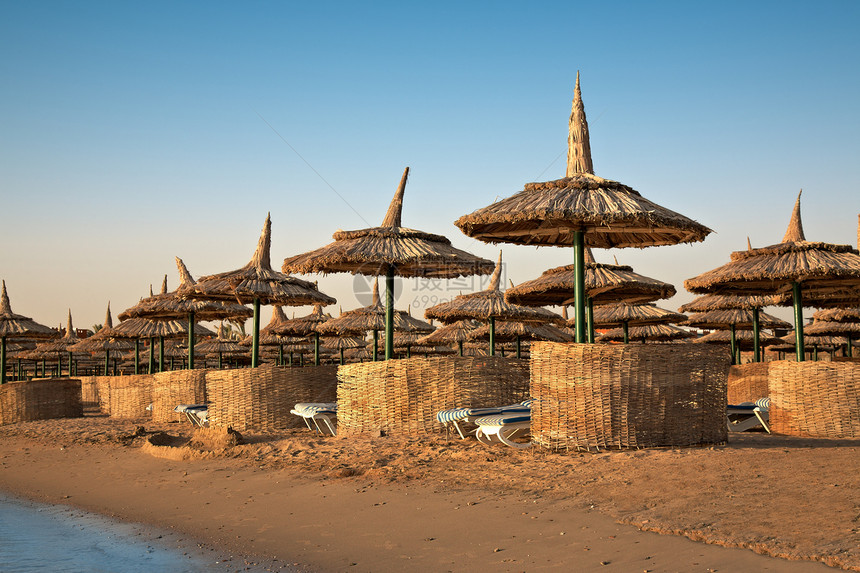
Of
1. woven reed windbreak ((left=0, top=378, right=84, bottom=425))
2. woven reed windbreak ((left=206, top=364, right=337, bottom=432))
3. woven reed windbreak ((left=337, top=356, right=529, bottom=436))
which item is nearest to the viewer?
woven reed windbreak ((left=337, top=356, right=529, bottom=436))

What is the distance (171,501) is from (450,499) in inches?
107

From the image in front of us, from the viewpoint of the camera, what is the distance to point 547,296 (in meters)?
12.5

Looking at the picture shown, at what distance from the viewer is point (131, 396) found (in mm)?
16312

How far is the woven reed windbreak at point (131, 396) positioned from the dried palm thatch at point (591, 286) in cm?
851

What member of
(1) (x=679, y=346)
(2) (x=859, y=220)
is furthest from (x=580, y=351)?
(2) (x=859, y=220)

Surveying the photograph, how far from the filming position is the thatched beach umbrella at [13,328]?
17312 millimetres

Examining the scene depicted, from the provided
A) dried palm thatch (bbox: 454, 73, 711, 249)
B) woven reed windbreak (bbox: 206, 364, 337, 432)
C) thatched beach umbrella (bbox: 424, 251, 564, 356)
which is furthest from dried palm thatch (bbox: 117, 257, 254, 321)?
dried palm thatch (bbox: 454, 73, 711, 249)

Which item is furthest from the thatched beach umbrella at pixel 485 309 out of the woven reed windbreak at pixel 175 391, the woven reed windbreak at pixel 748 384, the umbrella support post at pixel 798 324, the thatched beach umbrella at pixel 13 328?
the thatched beach umbrella at pixel 13 328

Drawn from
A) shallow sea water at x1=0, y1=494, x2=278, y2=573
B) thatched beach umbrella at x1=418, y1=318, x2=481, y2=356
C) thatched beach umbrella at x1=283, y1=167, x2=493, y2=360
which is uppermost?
thatched beach umbrella at x1=283, y1=167, x2=493, y2=360

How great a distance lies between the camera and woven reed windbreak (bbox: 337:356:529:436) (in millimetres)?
8477

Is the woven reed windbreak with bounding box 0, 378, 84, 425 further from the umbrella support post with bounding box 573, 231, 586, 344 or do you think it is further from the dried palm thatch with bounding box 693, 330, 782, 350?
the dried palm thatch with bounding box 693, 330, 782, 350

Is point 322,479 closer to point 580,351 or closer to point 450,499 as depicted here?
point 450,499

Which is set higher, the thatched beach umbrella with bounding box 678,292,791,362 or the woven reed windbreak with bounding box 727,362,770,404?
the thatched beach umbrella with bounding box 678,292,791,362

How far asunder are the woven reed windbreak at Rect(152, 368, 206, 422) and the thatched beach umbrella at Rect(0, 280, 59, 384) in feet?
17.0
